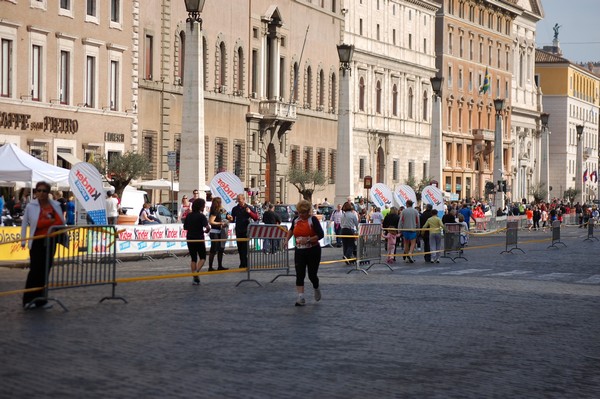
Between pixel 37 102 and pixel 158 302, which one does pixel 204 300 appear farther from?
pixel 37 102

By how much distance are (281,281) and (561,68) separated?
129 meters

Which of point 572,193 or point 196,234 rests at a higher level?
point 572,193

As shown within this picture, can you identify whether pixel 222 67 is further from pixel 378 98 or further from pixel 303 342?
pixel 303 342

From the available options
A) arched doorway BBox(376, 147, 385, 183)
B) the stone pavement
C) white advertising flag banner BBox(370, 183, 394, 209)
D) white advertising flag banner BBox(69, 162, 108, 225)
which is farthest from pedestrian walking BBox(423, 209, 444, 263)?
arched doorway BBox(376, 147, 385, 183)

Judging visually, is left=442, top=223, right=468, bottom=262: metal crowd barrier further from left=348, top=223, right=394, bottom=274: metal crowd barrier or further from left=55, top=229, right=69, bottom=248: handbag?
left=55, top=229, right=69, bottom=248: handbag

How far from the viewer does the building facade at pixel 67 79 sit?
49375 mm

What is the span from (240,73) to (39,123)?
72.7 ft

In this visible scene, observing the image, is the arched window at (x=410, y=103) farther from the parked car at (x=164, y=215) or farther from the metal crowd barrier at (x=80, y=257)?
the metal crowd barrier at (x=80, y=257)

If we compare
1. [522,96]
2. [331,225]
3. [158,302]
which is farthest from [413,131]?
[158,302]

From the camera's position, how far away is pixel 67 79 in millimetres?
53344

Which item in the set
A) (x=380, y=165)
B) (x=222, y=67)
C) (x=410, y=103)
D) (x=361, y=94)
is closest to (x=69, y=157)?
(x=222, y=67)

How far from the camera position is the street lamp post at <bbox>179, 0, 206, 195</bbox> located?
3906 cm

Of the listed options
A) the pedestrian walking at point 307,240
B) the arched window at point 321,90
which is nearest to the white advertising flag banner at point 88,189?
the pedestrian walking at point 307,240

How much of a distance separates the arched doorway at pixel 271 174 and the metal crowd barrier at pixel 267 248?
154 feet
